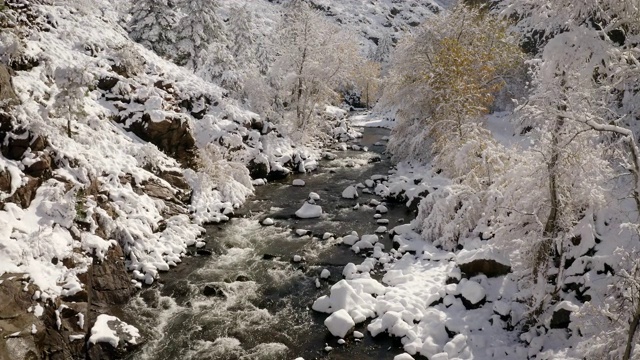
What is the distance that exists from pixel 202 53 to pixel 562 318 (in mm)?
30148

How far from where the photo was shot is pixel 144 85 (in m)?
20.3

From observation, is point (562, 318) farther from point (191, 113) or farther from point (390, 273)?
point (191, 113)

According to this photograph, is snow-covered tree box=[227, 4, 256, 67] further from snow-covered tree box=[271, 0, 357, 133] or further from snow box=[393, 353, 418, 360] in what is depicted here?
snow box=[393, 353, 418, 360]

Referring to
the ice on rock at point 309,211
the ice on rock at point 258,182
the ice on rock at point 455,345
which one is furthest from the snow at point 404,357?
the ice on rock at point 258,182

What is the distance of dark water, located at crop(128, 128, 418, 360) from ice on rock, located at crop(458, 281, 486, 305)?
237cm

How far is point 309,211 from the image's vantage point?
1855 centimetres

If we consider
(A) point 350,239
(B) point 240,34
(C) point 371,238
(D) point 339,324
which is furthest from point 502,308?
(B) point 240,34

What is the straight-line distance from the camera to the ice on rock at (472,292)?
11.0m

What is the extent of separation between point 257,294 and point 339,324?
2.94m

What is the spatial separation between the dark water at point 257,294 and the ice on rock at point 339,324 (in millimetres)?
208

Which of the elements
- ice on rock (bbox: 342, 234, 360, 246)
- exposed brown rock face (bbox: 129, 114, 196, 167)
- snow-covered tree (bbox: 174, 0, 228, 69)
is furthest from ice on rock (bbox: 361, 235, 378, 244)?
snow-covered tree (bbox: 174, 0, 228, 69)

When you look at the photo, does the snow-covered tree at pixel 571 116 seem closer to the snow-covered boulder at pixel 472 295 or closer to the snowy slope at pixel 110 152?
the snow-covered boulder at pixel 472 295

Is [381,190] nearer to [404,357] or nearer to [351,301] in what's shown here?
[351,301]

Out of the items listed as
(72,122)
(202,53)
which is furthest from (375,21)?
(72,122)
